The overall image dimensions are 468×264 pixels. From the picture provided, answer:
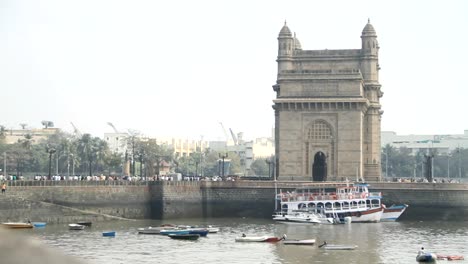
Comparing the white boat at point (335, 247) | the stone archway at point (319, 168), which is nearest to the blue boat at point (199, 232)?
the white boat at point (335, 247)

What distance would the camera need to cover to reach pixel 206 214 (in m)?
79.1

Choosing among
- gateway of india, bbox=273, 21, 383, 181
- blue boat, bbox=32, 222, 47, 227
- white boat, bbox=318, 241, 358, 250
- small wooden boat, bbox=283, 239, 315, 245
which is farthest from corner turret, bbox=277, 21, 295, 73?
white boat, bbox=318, 241, 358, 250

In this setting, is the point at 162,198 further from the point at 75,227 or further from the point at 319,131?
the point at 319,131

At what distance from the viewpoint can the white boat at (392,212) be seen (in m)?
77.4

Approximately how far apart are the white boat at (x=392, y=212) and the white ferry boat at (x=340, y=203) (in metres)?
0.74

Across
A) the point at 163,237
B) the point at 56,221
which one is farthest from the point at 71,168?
the point at 163,237

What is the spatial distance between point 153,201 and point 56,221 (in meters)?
11.4

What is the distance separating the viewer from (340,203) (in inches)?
3046

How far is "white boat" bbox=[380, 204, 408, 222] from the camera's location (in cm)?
7744

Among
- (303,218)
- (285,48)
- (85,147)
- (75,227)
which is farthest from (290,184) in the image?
(85,147)

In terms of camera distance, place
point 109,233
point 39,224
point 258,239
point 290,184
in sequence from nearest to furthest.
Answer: point 258,239 → point 109,233 → point 39,224 → point 290,184

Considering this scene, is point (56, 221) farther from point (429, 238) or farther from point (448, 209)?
point (448, 209)

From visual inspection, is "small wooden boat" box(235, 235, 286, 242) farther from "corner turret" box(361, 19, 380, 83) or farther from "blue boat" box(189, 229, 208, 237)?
"corner turret" box(361, 19, 380, 83)

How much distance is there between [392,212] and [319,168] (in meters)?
14.0
